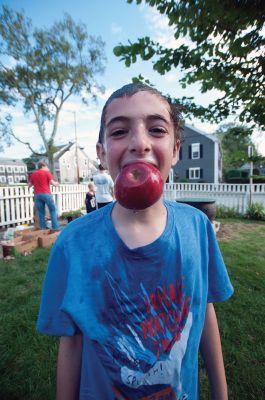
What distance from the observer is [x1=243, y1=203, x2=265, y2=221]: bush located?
10.3 meters

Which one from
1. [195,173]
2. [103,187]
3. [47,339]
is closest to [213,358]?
[47,339]

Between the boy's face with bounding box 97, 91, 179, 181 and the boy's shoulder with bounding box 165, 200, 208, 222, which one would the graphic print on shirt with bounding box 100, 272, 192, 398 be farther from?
the boy's face with bounding box 97, 91, 179, 181

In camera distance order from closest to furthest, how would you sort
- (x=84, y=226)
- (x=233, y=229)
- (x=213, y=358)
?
(x=84, y=226), (x=213, y=358), (x=233, y=229)

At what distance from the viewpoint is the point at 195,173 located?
109 feet

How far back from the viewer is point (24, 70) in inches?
782

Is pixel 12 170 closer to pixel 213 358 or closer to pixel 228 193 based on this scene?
pixel 228 193

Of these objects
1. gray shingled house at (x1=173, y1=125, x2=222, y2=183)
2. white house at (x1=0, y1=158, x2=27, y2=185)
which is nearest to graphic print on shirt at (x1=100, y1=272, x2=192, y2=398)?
gray shingled house at (x1=173, y1=125, x2=222, y2=183)

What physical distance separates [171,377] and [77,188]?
39.6 feet

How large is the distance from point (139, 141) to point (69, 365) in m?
0.98

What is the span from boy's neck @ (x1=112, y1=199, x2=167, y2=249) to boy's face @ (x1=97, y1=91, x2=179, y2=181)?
6.8 inches

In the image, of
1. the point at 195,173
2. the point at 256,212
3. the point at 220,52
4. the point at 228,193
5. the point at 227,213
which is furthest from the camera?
the point at 195,173

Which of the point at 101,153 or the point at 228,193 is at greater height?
the point at 101,153

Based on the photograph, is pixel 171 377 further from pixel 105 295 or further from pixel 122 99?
pixel 122 99

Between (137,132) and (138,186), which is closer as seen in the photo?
(138,186)
